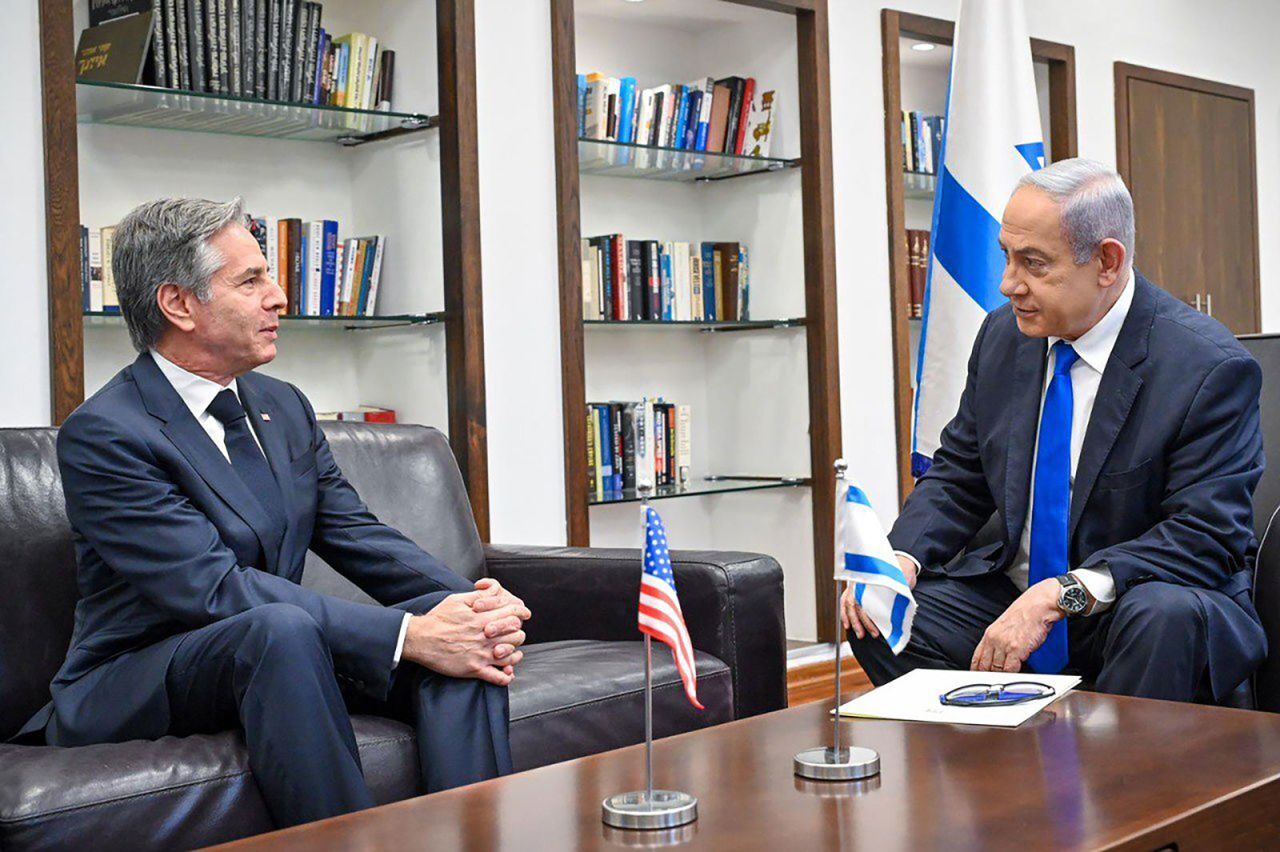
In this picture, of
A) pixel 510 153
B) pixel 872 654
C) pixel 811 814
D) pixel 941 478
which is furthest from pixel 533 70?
pixel 811 814

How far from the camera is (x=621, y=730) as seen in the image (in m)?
2.42

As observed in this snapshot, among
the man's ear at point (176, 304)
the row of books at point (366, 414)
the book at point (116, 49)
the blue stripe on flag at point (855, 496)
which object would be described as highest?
the book at point (116, 49)

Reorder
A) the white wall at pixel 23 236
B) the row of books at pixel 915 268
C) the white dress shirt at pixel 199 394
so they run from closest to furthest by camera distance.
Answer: the white dress shirt at pixel 199 394, the white wall at pixel 23 236, the row of books at pixel 915 268

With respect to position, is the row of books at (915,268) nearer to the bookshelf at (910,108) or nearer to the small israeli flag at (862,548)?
the bookshelf at (910,108)

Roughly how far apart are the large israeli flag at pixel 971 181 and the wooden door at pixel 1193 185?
1713mm

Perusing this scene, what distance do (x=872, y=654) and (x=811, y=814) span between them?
3.69 ft

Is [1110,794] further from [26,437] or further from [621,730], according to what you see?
[26,437]

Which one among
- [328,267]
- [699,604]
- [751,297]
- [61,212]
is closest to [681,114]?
[751,297]

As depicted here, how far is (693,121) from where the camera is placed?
4.58 m

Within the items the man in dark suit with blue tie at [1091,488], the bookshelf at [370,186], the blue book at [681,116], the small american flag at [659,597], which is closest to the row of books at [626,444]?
the bookshelf at [370,186]

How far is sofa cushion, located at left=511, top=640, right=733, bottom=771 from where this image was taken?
2.31 meters

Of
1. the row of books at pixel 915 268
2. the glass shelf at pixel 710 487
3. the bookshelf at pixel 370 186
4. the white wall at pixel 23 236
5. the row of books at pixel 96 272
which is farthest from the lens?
the row of books at pixel 915 268

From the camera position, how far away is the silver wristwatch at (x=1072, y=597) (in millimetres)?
2369

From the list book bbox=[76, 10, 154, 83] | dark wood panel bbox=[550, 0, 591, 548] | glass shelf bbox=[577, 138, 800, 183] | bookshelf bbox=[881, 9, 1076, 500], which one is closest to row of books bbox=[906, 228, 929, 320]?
bookshelf bbox=[881, 9, 1076, 500]
